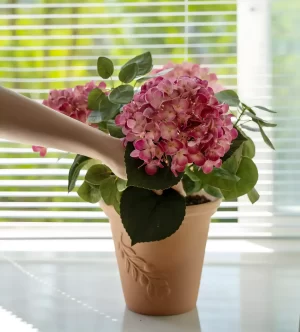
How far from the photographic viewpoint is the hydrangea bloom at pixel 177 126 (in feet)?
2.81

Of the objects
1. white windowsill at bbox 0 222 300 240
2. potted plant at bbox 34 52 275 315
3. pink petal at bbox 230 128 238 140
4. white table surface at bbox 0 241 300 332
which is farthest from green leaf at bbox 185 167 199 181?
white windowsill at bbox 0 222 300 240

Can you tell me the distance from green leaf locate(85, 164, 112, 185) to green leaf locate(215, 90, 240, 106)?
0.69 ft

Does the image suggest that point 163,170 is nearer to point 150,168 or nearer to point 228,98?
point 150,168

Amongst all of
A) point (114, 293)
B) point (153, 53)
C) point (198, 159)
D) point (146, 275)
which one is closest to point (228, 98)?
point (198, 159)

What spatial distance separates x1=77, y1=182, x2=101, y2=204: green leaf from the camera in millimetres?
1069

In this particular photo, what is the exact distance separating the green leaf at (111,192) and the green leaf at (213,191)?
140mm

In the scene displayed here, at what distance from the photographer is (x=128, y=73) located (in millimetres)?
1019

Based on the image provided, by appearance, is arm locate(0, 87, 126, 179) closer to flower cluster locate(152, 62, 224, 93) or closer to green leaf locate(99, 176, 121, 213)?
green leaf locate(99, 176, 121, 213)

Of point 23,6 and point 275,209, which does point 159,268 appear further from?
point 23,6

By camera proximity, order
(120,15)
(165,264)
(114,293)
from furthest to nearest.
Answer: (120,15)
(114,293)
(165,264)

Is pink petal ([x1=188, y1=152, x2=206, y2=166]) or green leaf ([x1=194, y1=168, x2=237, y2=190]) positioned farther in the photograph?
green leaf ([x1=194, y1=168, x2=237, y2=190])

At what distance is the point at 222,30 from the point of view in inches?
60.8

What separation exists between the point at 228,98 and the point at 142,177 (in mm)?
229

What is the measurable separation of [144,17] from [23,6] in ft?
0.92
